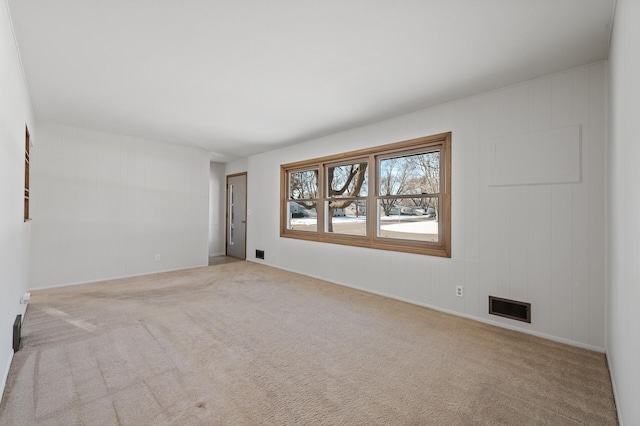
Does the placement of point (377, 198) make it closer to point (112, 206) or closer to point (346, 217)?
point (346, 217)

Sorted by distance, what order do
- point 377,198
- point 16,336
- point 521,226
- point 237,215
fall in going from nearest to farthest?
point 16,336
point 521,226
point 377,198
point 237,215

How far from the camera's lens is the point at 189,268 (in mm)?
5797

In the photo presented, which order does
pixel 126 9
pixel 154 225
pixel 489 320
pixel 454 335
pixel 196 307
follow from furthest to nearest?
pixel 154 225
pixel 196 307
pixel 489 320
pixel 454 335
pixel 126 9

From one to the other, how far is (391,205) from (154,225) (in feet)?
13.8

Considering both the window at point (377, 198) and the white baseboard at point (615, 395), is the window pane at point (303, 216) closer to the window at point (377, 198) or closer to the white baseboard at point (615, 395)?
the window at point (377, 198)

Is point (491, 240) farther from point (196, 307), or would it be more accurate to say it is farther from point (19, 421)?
point (19, 421)

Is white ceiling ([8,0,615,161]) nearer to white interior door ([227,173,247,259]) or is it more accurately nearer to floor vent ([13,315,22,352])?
floor vent ([13,315,22,352])

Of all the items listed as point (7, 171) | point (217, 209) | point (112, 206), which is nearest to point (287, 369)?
point (7, 171)

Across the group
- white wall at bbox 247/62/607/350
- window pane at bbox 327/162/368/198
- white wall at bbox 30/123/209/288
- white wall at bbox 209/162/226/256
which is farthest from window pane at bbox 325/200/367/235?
white wall at bbox 209/162/226/256

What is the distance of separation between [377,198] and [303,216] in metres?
1.76

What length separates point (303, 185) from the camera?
5.61 m

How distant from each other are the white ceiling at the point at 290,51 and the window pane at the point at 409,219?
120 cm

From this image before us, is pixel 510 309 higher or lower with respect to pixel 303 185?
lower

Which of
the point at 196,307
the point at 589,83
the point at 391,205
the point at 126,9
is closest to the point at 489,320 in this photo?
the point at 391,205
